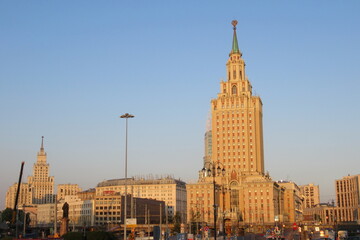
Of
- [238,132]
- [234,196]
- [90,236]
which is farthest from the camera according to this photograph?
[238,132]

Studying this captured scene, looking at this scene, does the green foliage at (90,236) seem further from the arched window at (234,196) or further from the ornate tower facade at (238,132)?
the ornate tower facade at (238,132)

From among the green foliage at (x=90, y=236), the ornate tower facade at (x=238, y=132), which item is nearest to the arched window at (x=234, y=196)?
the ornate tower facade at (x=238, y=132)

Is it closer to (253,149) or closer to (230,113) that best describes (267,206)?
(253,149)

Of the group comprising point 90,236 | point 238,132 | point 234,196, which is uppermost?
point 238,132

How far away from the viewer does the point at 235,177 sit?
187m

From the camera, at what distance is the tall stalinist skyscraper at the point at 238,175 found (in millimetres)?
179125

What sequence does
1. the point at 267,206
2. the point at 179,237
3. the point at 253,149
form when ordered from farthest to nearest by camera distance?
the point at 253,149 < the point at 267,206 < the point at 179,237

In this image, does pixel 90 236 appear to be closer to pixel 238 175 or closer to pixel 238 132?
pixel 238 175

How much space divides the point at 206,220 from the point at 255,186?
892 inches

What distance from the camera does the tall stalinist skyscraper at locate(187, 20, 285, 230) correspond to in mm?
179125

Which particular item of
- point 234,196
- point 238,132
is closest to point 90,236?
point 234,196

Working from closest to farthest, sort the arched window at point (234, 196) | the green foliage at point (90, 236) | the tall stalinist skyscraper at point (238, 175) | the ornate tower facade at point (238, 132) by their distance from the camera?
the green foliage at point (90, 236) < the tall stalinist skyscraper at point (238, 175) < the arched window at point (234, 196) < the ornate tower facade at point (238, 132)

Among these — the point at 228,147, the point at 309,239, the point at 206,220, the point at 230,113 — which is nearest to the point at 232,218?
the point at 206,220

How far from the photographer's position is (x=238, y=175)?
611 ft
